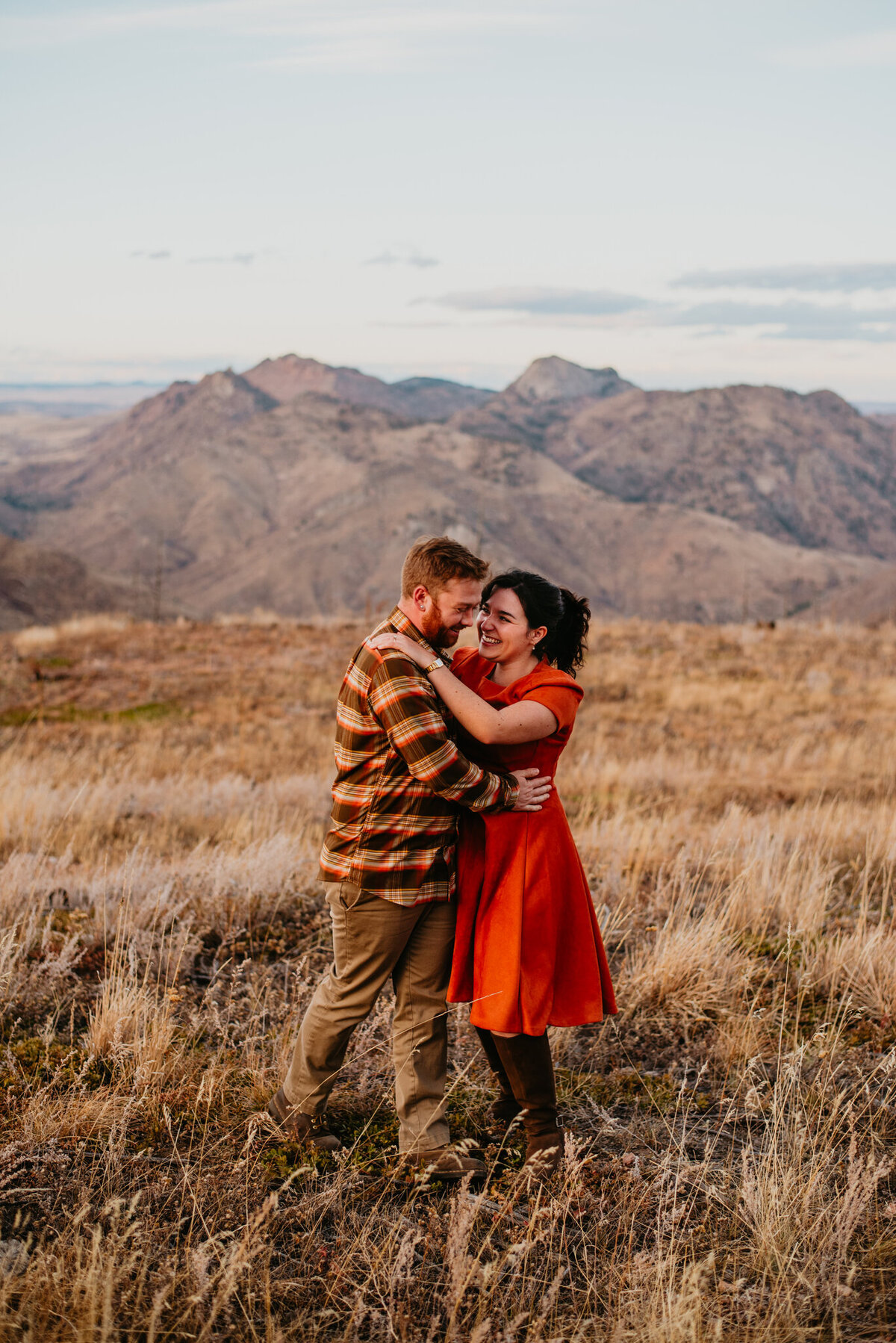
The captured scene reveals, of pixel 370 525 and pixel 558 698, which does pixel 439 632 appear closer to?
pixel 558 698

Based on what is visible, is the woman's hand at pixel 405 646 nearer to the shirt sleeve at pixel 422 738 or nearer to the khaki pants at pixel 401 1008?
the shirt sleeve at pixel 422 738

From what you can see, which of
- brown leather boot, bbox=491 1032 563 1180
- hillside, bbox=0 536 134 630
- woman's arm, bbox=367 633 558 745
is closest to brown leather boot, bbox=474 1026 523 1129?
brown leather boot, bbox=491 1032 563 1180

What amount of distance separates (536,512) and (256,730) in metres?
95.9

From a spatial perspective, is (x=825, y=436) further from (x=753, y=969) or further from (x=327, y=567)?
(x=753, y=969)

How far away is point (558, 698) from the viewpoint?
277cm

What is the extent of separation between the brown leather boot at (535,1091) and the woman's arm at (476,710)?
978 mm

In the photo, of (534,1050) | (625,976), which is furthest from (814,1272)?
(625,976)

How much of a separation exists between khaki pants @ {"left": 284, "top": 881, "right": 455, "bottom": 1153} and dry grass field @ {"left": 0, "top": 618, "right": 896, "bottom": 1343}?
0.19 m

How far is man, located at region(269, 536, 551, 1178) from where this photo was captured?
2605 mm

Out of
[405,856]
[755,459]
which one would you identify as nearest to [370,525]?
[755,459]

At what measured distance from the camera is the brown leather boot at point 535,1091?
2.85 meters

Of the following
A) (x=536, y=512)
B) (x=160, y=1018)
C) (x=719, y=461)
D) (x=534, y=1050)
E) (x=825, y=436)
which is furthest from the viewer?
(x=825, y=436)

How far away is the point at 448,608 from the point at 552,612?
16.1 inches

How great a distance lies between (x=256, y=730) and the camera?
11477mm
